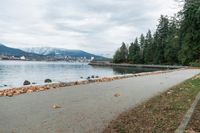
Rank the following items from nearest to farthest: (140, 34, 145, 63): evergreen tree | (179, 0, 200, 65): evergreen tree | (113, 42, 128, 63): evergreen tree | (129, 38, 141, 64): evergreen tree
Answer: (179, 0, 200, 65): evergreen tree < (140, 34, 145, 63): evergreen tree < (129, 38, 141, 64): evergreen tree < (113, 42, 128, 63): evergreen tree

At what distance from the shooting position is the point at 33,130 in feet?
20.3

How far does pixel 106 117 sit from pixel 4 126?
2.39m

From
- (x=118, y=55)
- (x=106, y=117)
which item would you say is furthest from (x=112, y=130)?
(x=118, y=55)

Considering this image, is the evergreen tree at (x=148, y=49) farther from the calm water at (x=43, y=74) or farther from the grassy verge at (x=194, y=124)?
the grassy verge at (x=194, y=124)

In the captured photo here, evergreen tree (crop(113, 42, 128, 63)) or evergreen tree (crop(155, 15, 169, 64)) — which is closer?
evergreen tree (crop(155, 15, 169, 64))

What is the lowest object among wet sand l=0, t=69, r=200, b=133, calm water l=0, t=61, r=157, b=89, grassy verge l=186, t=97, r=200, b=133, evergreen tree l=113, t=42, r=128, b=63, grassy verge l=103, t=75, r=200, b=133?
calm water l=0, t=61, r=157, b=89

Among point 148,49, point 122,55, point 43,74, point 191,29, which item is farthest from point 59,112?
point 122,55

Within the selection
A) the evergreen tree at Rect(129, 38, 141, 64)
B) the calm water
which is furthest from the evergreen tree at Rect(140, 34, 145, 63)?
the calm water

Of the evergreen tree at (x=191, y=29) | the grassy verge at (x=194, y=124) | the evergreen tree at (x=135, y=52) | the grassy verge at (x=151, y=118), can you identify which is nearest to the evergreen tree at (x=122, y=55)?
the evergreen tree at (x=135, y=52)

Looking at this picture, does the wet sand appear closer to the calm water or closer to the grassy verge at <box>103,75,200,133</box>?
the grassy verge at <box>103,75,200,133</box>

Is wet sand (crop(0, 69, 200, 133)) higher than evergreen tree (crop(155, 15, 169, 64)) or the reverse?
the reverse

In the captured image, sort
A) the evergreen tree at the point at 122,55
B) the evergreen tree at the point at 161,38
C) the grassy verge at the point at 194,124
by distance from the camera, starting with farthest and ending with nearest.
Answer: the evergreen tree at the point at 122,55 < the evergreen tree at the point at 161,38 < the grassy verge at the point at 194,124

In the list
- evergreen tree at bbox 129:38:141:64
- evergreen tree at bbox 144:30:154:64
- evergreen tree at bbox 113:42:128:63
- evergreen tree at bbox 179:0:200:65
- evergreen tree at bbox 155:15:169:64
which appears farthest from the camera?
evergreen tree at bbox 113:42:128:63

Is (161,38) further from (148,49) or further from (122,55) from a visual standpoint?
(122,55)
